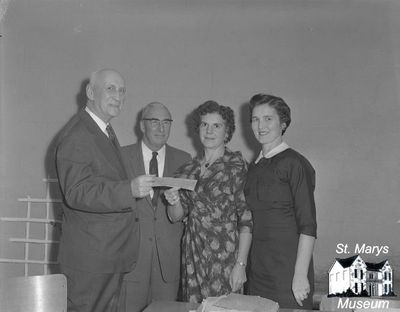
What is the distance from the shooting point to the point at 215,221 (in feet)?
9.64

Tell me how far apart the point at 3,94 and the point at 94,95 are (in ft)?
7.03

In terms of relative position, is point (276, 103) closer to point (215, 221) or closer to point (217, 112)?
point (217, 112)

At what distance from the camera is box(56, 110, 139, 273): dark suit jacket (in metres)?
2.55

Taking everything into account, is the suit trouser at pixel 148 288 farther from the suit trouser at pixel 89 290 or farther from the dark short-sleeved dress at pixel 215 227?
the suit trouser at pixel 89 290

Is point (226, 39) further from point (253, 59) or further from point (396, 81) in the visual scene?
point (396, 81)

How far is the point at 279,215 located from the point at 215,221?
16.2 inches

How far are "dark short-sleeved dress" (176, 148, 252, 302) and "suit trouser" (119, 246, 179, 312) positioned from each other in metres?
0.47

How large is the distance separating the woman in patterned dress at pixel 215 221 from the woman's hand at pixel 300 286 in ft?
1.17

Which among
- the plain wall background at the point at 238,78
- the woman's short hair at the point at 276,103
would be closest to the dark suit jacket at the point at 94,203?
the woman's short hair at the point at 276,103

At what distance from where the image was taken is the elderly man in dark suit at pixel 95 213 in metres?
2.56

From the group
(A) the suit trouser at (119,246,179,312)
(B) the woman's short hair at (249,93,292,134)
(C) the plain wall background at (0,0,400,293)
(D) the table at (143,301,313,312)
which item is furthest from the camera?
(C) the plain wall background at (0,0,400,293)

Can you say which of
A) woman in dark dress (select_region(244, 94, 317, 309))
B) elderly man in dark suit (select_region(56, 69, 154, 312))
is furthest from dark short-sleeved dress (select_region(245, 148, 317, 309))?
elderly man in dark suit (select_region(56, 69, 154, 312))

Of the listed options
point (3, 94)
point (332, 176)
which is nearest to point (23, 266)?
point (3, 94)

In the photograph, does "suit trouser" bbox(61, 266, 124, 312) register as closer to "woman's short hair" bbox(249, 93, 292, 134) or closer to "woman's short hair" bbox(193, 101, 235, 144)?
"woman's short hair" bbox(193, 101, 235, 144)
